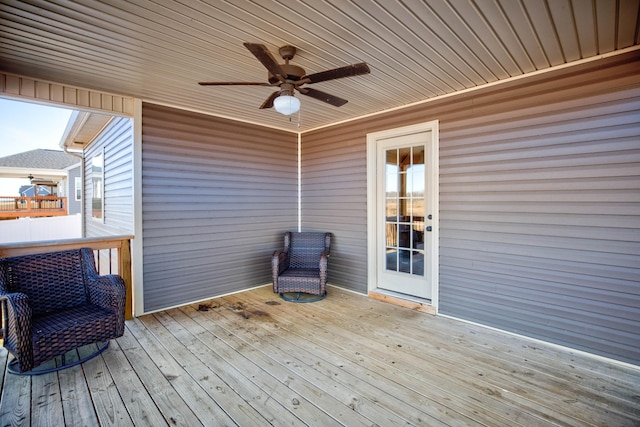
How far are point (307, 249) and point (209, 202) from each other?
65.2 inches

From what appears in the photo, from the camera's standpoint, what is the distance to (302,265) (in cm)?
464

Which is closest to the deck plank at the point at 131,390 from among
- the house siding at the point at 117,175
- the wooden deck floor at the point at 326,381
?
the wooden deck floor at the point at 326,381

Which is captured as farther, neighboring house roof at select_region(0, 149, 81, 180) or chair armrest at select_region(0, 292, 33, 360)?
neighboring house roof at select_region(0, 149, 81, 180)

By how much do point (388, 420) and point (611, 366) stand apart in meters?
2.17

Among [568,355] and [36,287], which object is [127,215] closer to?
Answer: [36,287]

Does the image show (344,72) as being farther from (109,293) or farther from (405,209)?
(109,293)

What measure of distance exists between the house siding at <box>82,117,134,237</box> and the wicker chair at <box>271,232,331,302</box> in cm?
203

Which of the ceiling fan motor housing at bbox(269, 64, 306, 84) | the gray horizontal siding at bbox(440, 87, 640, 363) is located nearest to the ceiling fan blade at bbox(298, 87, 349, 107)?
the ceiling fan motor housing at bbox(269, 64, 306, 84)

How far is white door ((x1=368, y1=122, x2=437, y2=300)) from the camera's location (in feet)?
12.4

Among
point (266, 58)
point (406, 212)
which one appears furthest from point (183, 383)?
point (406, 212)

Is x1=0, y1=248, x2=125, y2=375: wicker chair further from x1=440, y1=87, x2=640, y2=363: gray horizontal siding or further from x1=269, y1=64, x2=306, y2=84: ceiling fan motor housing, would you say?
x1=440, y1=87, x2=640, y2=363: gray horizontal siding

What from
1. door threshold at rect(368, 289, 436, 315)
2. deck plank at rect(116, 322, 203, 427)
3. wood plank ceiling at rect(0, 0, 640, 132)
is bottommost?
deck plank at rect(116, 322, 203, 427)

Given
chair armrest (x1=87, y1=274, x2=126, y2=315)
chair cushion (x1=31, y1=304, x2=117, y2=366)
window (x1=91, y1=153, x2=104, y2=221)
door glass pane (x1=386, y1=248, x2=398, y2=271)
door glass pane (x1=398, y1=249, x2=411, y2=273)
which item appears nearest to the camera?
chair cushion (x1=31, y1=304, x2=117, y2=366)

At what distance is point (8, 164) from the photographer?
10.3 m
